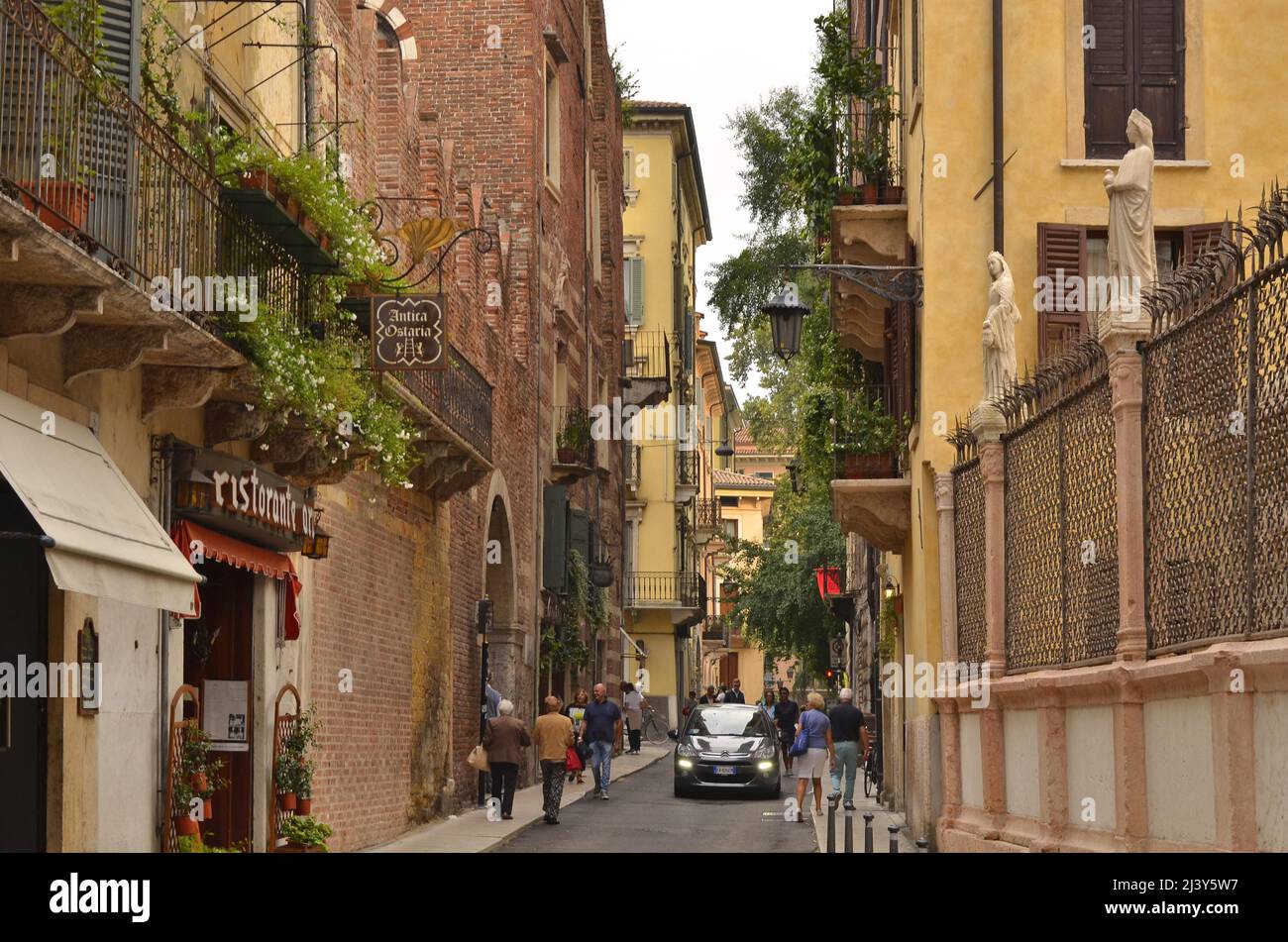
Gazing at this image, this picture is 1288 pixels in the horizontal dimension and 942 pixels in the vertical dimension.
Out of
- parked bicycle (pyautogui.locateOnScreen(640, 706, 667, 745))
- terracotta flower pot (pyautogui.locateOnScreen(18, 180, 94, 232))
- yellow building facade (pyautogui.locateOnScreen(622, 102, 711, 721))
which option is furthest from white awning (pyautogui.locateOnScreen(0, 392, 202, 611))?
yellow building facade (pyautogui.locateOnScreen(622, 102, 711, 721))

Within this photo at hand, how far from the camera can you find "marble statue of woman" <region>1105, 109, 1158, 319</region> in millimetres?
12492

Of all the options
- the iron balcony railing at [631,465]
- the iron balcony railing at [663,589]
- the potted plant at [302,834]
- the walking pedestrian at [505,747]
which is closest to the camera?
the potted plant at [302,834]

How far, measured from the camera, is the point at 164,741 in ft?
47.5

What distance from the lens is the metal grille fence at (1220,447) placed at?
8266mm

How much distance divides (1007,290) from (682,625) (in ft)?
157

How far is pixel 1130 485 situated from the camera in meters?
10.7

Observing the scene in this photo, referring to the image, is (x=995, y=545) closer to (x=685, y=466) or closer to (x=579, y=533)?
(x=579, y=533)

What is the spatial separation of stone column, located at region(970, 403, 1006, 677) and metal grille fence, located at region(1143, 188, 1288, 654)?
4484 mm

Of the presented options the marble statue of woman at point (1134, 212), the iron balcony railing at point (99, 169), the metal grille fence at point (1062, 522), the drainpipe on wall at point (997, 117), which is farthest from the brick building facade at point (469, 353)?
the marble statue of woman at point (1134, 212)

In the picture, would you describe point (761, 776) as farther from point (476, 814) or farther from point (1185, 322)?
point (1185, 322)

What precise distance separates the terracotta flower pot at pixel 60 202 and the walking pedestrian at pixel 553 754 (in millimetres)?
15034

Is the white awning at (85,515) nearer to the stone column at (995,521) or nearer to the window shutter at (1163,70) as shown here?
the stone column at (995,521)

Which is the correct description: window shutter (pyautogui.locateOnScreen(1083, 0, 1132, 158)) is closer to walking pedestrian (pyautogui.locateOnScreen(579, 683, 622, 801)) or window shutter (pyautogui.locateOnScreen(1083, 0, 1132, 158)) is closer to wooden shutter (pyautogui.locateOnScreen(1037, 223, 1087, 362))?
wooden shutter (pyautogui.locateOnScreen(1037, 223, 1087, 362))

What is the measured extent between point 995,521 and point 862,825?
9827mm
